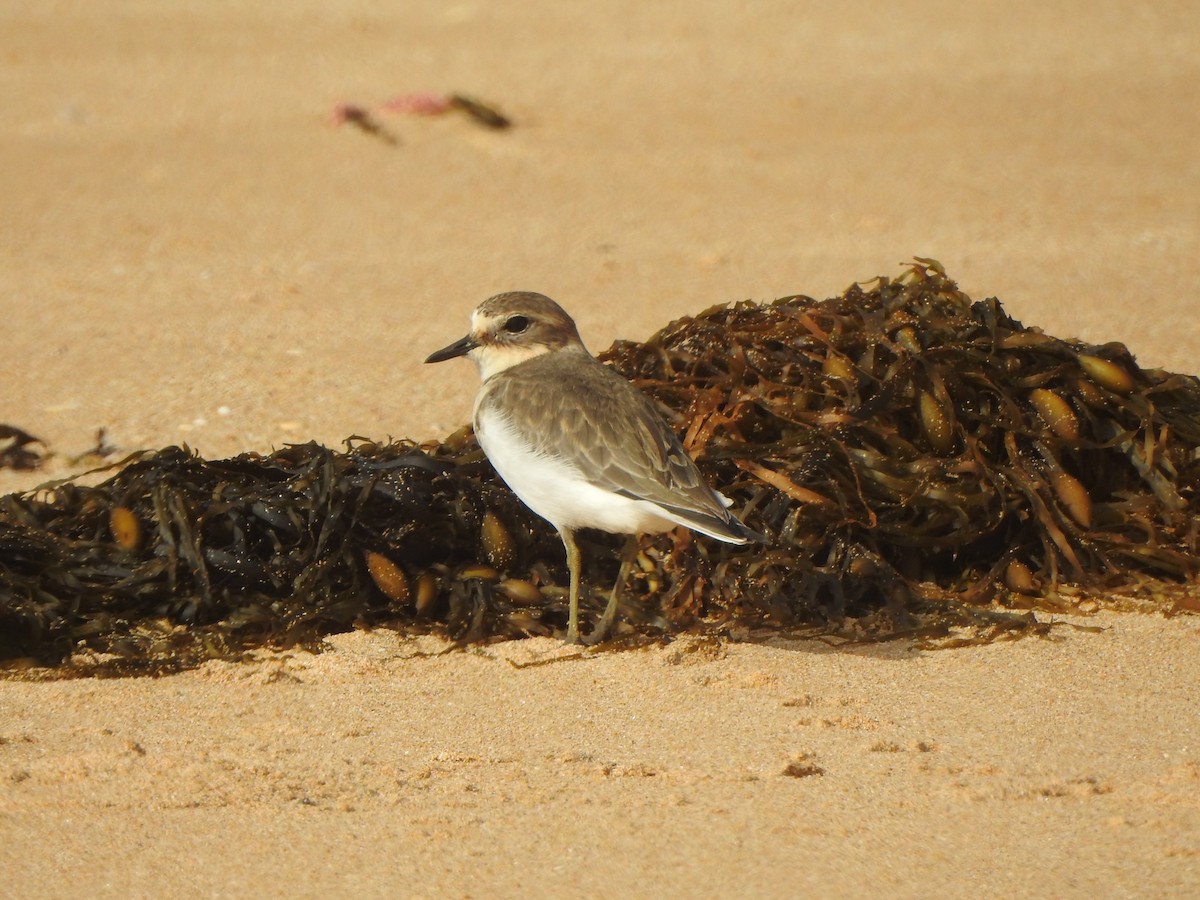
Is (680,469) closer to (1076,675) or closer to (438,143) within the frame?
(1076,675)

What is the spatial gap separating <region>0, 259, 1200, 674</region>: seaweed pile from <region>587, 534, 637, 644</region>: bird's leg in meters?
0.06

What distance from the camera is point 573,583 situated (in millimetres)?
4301

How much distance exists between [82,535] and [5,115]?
22.3 feet

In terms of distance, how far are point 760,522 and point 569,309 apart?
117 inches

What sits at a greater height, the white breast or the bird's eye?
the bird's eye

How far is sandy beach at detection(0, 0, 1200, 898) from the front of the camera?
125 inches

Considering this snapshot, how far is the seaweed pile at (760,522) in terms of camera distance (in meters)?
4.28

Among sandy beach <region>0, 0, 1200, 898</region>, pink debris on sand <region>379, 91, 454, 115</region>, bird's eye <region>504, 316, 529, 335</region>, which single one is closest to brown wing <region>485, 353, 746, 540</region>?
bird's eye <region>504, 316, 529, 335</region>

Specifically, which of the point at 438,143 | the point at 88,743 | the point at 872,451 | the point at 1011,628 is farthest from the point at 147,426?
the point at 438,143

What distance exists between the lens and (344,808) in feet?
10.8

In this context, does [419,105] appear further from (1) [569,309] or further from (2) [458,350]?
(2) [458,350]

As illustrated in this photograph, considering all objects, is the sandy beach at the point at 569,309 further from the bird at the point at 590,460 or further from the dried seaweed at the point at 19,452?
the bird at the point at 590,460

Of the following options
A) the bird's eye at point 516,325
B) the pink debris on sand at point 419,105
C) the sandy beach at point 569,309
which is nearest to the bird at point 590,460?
the bird's eye at point 516,325

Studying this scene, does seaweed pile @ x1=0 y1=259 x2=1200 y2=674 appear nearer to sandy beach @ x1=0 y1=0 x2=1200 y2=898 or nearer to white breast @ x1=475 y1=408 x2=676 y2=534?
sandy beach @ x1=0 y1=0 x2=1200 y2=898
